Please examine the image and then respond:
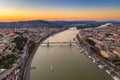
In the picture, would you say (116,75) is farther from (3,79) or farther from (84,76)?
(3,79)

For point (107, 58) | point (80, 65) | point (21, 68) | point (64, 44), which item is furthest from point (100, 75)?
point (64, 44)

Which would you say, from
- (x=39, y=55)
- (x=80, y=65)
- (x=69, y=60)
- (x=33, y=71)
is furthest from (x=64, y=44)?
(x=33, y=71)

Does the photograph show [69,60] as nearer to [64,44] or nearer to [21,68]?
[21,68]

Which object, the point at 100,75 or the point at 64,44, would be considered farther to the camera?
the point at 64,44

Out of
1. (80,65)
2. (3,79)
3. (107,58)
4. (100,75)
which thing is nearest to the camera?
(3,79)

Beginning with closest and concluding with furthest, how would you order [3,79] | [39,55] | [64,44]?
[3,79], [39,55], [64,44]

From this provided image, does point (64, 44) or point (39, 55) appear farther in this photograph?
point (64, 44)

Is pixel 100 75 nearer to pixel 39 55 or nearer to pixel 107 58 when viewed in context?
pixel 107 58

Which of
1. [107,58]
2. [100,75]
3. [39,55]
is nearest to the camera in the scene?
[100,75]

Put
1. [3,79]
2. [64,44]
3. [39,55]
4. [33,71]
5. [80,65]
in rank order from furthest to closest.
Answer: [64,44], [39,55], [80,65], [33,71], [3,79]
